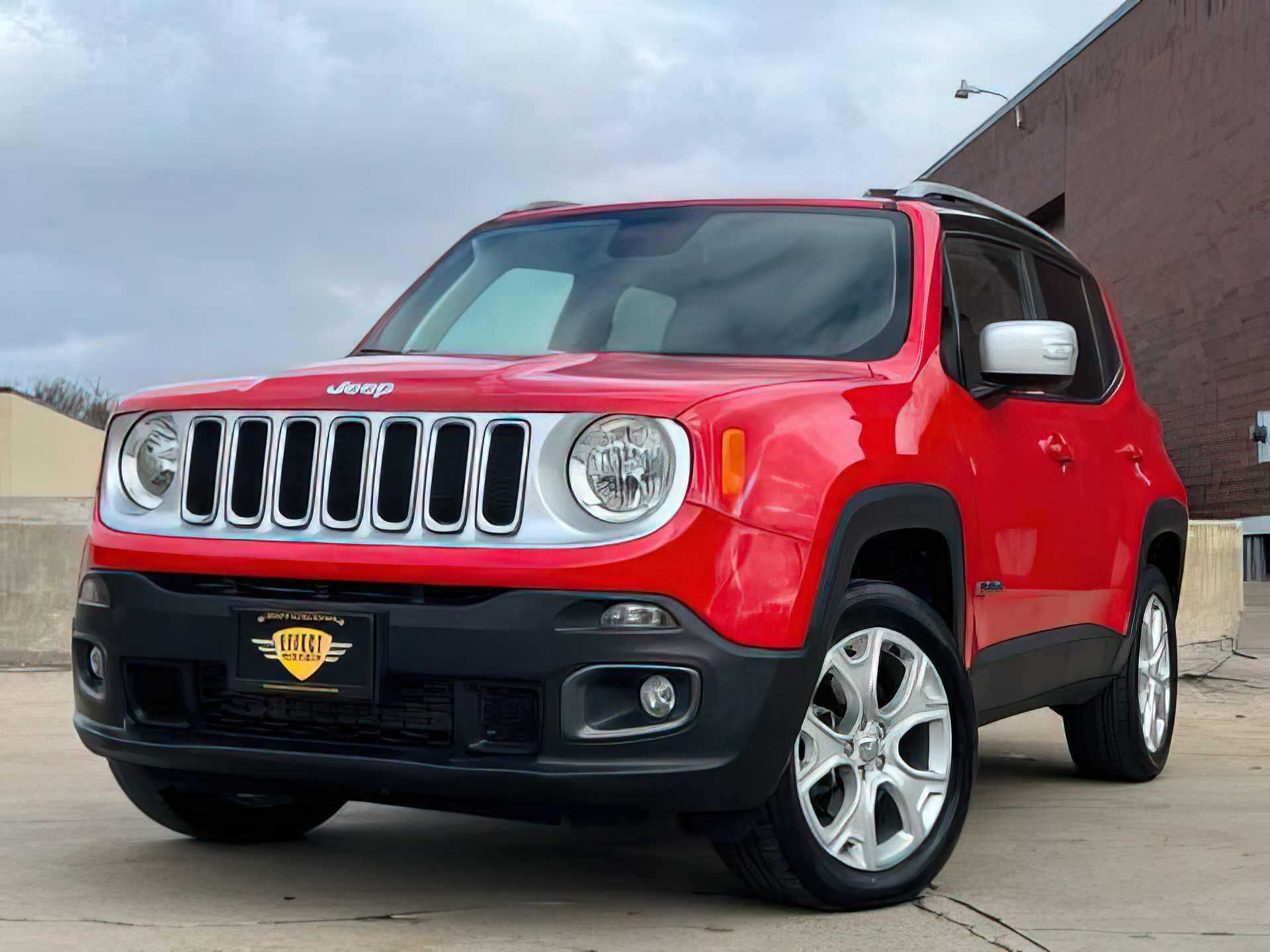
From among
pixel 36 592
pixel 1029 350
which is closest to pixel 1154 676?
pixel 1029 350

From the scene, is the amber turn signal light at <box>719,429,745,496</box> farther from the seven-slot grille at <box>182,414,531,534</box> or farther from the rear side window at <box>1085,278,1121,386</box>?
the rear side window at <box>1085,278,1121,386</box>

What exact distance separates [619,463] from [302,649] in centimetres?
84

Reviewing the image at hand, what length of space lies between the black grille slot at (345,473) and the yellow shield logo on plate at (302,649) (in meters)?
0.26

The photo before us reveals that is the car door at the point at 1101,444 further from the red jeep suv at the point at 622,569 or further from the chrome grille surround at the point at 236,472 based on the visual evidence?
the chrome grille surround at the point at 236,472

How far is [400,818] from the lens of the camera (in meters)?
5.92

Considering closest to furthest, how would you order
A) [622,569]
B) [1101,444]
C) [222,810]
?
[622,569] < [222,810] < [1101,444]

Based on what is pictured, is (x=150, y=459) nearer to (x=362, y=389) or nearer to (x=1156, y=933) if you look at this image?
(x=362, y=389)

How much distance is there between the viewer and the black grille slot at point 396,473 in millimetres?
4059

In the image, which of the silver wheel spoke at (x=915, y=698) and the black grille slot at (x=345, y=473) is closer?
the black grille slot at (x=345, y=473)

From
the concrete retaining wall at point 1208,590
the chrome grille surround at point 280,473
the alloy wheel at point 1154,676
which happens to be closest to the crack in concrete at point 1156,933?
the chrome grille surround at point 280,473

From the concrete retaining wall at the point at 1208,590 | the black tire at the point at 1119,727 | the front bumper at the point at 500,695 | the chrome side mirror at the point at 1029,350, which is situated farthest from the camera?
the concrete retaining wall at the point at 1208,590

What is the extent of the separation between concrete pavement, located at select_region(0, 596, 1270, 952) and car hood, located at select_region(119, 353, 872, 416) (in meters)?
1.00

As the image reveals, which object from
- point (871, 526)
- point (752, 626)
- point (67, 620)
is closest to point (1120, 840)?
point (871, 526)

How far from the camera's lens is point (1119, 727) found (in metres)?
6.62
